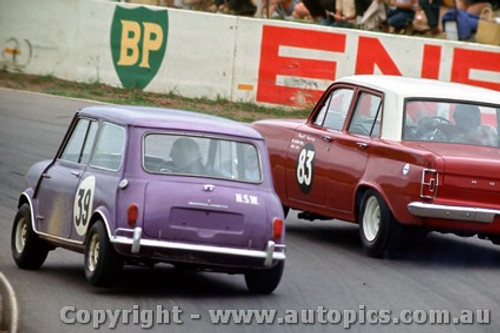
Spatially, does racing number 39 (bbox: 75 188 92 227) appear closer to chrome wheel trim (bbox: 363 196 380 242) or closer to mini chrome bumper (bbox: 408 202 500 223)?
mini chrome bumper (bbox: 408 202 500 223)

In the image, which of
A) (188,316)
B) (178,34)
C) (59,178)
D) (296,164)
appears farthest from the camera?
(178,34)

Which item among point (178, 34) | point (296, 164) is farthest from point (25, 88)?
point (296, 164)

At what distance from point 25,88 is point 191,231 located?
1383 cm

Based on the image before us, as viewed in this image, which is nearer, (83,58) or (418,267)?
(418,267)

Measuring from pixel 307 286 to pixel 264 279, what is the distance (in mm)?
694

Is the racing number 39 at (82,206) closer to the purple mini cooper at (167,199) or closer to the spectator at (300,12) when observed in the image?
the purple mini cooper at (167,199)

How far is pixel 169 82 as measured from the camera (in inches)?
891

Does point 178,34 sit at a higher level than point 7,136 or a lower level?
higher

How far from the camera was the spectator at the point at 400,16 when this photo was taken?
23.2m

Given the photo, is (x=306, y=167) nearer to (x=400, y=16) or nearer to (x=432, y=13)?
(x=400, y=16)

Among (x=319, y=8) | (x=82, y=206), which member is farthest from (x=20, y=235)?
(x=319, y=8)

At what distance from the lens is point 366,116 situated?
42.0 ft

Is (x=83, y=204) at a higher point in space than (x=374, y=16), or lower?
lower

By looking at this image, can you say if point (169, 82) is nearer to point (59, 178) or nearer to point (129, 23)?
point (129, 23)
